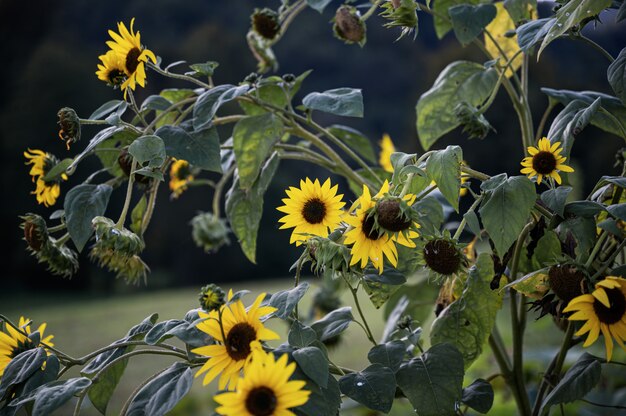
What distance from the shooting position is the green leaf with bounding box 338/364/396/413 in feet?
1.20

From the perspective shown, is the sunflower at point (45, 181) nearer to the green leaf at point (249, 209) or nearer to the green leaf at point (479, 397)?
the green leaf at point (249, 209)

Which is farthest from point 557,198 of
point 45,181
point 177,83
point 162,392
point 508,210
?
point 177,83

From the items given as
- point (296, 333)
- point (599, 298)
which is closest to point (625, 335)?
point (599, 298)

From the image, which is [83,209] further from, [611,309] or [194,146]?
[611,309]

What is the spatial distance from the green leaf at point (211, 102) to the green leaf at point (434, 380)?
0.20m

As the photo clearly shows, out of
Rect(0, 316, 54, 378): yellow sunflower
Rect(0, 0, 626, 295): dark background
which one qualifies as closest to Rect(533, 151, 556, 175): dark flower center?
Rect(0, 316, 54, 378): yellow sunflower

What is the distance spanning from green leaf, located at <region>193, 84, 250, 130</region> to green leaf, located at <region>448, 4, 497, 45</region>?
6.5 inches

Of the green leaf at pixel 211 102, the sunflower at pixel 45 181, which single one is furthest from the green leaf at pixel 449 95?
the sunflower at pixel 45 181

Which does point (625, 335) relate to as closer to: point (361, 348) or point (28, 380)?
point (28, 380)

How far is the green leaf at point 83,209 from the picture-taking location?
0.44 m

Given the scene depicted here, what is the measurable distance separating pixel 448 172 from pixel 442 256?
0.18 feet

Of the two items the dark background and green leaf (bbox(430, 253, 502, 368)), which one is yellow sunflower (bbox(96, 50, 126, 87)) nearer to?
green leaf (bbox(430, 253, 502, 368))

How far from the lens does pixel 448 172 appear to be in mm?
358

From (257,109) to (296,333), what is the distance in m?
0.25
